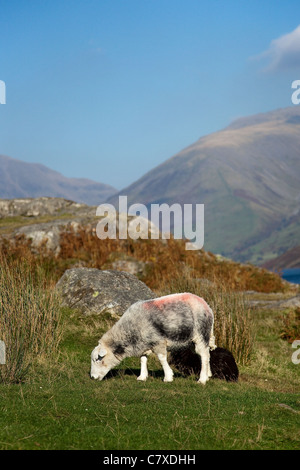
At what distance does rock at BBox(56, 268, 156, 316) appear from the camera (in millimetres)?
19109

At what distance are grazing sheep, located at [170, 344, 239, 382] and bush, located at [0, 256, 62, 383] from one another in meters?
3.39

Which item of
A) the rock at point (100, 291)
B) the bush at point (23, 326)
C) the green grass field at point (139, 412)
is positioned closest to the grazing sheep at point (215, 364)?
the green grass field at point (139, 412)

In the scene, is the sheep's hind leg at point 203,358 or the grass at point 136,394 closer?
the grass at point 136,394

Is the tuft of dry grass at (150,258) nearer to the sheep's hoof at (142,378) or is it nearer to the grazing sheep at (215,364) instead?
the grazing sheep at (215,364)

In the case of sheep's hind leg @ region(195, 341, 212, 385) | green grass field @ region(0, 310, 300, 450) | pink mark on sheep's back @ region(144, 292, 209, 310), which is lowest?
green grass field @ region(0, 310, 300, 450)

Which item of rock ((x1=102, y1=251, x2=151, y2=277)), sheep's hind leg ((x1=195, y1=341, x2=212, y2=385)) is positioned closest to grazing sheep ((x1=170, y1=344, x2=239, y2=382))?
sheep's hind leg ((x1=195, y1=341, x2=212, y2=385))

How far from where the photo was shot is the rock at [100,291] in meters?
19.1

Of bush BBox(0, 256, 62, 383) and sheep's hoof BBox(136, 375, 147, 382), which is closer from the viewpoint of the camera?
bush BBox(0, 256, 62, 383)

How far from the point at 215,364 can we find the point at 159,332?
2412mm

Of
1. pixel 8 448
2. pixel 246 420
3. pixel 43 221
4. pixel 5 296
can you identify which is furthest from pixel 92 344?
pixel 43 221

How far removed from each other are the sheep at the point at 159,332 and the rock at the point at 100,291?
6611 mm

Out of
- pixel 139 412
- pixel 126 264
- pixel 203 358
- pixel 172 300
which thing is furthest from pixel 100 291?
pixel 139 412

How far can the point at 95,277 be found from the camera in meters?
20.2

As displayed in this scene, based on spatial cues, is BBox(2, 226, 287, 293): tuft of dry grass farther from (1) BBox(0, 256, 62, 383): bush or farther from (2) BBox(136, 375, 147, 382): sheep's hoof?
(2) BBox(136, 375, 147, 382): sheep's hoof
